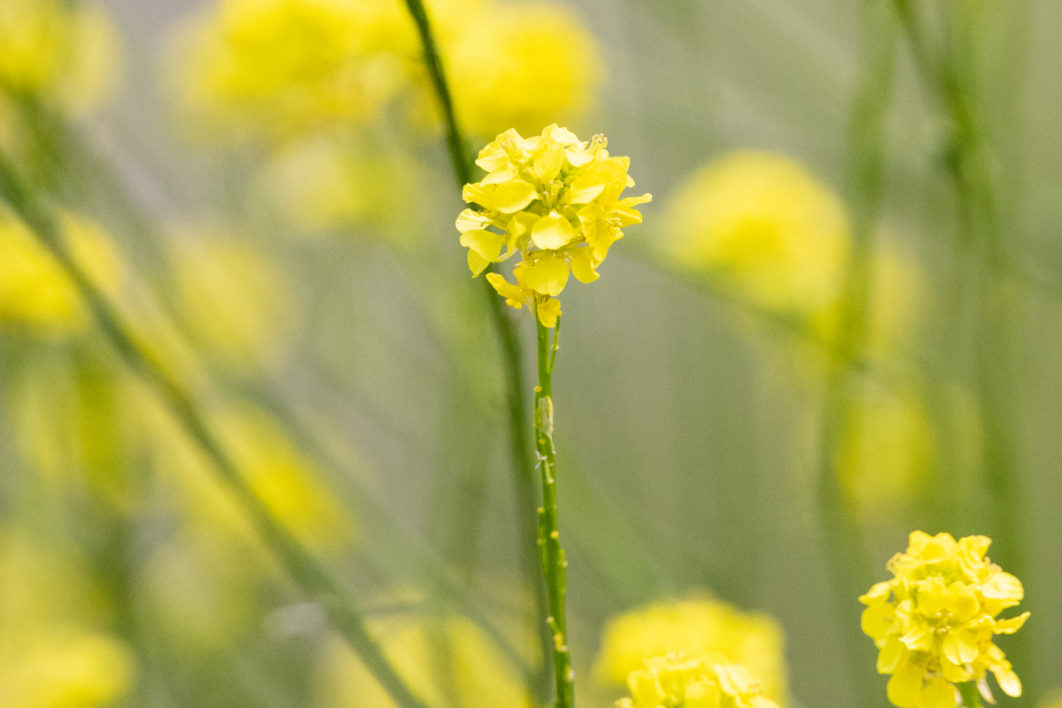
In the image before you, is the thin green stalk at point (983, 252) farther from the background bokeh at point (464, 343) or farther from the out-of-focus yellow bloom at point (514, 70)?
the out-of-focus yellow bloom at point (514, 70)

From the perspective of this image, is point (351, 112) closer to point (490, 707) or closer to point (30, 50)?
point (30, 50)

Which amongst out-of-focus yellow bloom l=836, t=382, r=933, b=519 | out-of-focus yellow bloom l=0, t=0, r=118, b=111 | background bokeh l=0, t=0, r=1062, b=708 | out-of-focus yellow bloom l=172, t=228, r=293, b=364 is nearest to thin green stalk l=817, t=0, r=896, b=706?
background bokeh l=0, t=0, r=1062, b=708

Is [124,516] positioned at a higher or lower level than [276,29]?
lower

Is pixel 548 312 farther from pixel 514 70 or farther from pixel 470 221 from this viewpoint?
pixel 514 70

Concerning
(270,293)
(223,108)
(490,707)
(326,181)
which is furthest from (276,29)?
(270,293)

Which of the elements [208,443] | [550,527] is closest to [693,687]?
[550,527]
